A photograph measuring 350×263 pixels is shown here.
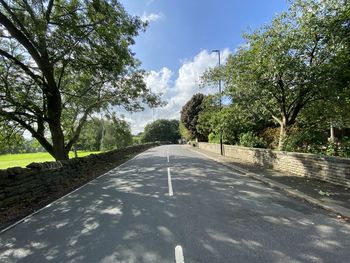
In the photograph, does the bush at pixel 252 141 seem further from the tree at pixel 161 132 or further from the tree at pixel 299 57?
the tree at pixel 161 132

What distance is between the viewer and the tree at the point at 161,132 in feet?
312

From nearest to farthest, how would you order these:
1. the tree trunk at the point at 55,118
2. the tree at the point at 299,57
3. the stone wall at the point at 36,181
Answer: the stone wall at the point at 36,181 → the tree at the point at 299,57 → the tree trunk at the point at 55,118

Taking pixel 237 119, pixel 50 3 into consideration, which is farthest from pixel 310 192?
pixel 50 3

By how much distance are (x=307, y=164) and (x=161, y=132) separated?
294 ft

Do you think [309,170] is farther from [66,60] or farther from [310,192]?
[66,60]

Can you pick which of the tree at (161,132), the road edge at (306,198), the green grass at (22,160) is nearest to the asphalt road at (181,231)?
the road edge at (306,198)

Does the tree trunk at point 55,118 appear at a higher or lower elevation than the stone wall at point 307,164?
higher

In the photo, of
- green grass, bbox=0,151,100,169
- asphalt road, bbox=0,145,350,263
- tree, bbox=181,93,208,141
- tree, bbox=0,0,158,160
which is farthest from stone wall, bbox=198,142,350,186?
tree, bbox=181,93,208,141

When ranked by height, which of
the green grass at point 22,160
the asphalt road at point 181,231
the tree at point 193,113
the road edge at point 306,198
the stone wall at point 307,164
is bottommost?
the green grass at point 22,160

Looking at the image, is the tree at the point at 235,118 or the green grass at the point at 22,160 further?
the green grass at the point at 22,160

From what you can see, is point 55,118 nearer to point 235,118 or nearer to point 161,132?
point 235,118

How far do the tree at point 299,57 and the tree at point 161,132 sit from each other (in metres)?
82.8

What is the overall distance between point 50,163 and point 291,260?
907 centimetres

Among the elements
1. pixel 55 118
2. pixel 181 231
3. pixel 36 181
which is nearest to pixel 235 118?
pixel 55 118
